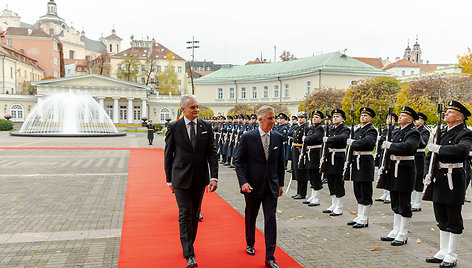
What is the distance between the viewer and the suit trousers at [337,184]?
7701 millimetres

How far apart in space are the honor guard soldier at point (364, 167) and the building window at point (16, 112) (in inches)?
2734

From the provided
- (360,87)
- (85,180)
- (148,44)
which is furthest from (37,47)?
(85,180)

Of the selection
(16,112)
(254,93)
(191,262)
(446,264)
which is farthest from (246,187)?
(16,112)

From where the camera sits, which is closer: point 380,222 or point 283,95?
point 380,222

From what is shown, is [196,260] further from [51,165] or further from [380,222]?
[51,165]

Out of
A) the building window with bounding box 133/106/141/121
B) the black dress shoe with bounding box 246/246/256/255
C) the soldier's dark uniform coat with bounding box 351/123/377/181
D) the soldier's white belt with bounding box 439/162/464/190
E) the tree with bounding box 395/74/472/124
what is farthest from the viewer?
the building window with bounding box 133/106/141/121

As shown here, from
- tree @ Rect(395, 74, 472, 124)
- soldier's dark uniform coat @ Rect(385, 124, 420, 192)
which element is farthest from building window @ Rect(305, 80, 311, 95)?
soldier's dark uniform coat @ Rect(385, 124, 420, 192)

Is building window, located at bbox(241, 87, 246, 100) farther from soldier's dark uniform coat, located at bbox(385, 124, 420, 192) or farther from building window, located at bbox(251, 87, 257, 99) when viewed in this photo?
soldier's dark uniform coat, located at bbox(385, 124, 420, 192)

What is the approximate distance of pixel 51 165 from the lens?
15.0m

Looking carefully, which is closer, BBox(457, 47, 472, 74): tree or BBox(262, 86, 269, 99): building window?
BBox(457, 47, 472, 74): tree

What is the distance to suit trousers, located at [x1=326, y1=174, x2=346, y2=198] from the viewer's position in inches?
303

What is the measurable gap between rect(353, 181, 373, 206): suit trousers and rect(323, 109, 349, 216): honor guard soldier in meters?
0.61

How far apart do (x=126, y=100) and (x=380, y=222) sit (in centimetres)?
6792

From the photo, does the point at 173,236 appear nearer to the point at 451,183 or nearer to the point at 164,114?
the point at 451,183
